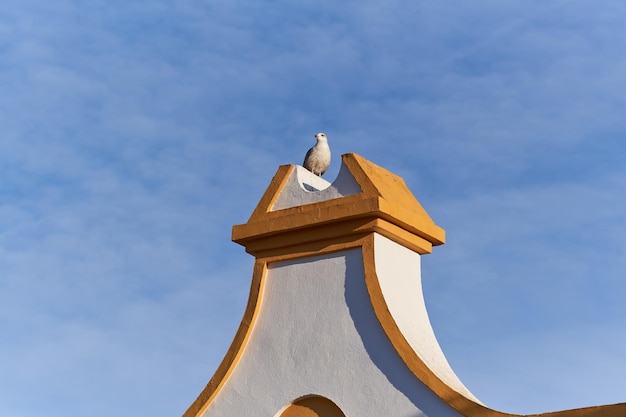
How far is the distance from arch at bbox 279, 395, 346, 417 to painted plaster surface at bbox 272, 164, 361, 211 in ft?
6.42

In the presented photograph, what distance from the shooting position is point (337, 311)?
11805 mm

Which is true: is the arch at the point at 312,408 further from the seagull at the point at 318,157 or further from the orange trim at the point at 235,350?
the seagull at the point at 318,157

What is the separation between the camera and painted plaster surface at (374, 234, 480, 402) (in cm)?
1140

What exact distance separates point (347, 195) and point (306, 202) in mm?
539

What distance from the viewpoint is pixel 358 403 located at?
11320 mm

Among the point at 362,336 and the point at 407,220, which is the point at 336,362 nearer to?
the point at 362,336

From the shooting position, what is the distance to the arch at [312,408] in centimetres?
1152

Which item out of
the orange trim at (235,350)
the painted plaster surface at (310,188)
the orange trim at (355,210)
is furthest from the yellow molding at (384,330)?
the painted plaster surface at (310,188)

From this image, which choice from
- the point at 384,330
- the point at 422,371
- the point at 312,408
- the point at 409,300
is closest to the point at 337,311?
the point at 384,330

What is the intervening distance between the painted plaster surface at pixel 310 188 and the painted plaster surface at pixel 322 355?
588mm

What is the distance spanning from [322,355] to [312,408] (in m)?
0.50

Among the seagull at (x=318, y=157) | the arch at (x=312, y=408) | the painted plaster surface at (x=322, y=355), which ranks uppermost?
the seagull at (x=318, y=157)

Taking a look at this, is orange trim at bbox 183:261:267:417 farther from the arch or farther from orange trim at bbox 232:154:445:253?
the arch

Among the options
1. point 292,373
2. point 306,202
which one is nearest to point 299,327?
point 292,373
